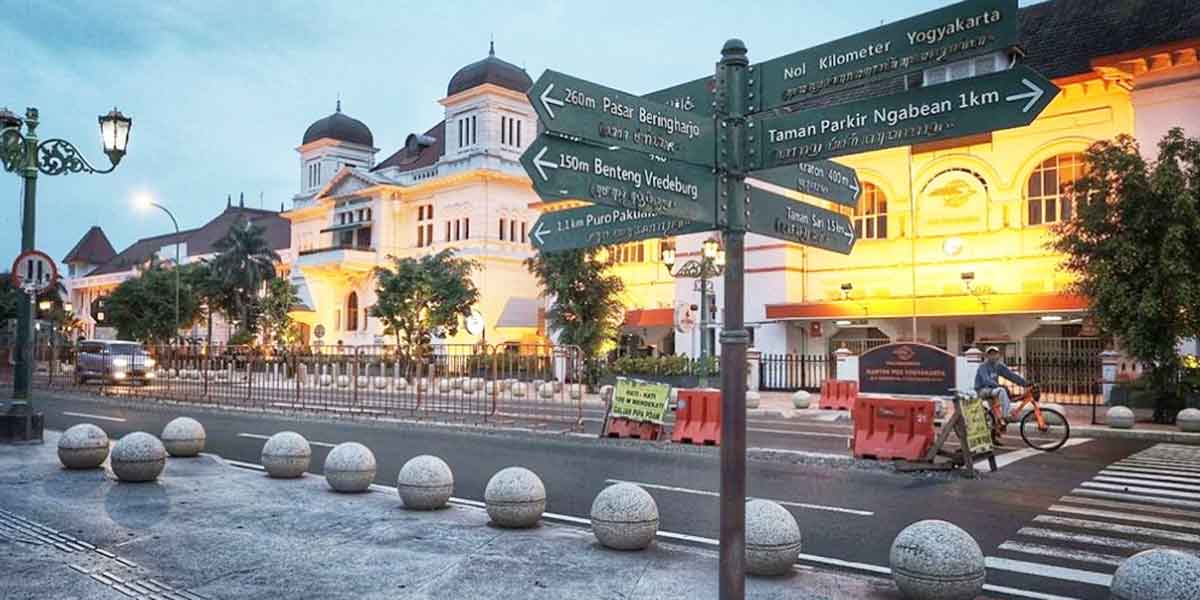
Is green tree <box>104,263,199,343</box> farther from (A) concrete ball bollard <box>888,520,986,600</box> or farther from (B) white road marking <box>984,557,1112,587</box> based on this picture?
(A) concrete ball bollard <box>888,520,986,600</box>

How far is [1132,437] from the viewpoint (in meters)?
17.7

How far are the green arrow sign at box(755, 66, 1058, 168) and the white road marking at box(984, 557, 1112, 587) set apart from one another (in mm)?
4361

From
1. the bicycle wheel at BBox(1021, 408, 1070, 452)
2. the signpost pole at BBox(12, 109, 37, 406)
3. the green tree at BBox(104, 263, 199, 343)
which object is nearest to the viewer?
the signpost pole at BBox(12, 109, 37, 406)

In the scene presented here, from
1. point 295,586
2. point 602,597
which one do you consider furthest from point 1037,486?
point 295,586

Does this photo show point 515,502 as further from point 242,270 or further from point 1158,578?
point 242,270

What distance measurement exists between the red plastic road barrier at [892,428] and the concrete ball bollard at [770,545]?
693cm

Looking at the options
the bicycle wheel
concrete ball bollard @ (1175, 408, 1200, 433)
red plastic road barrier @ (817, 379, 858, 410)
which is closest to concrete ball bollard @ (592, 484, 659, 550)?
the bicycle wheel

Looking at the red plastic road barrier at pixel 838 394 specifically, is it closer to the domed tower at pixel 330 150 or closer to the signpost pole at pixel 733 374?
the signpost pole at pixel 733 374

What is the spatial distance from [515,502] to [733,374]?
4.41 metres

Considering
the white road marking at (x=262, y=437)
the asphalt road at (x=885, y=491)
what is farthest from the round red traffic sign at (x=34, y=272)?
the white road marking at (x=262, y=437)

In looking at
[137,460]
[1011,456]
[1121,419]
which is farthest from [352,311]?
[1011,456]

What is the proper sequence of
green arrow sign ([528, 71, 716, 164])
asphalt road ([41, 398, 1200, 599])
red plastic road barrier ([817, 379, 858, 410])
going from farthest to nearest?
red plastic road barrier ([817, 379, 858, 410]) < asphalt road ([41, 398, 1200, 599]) < green arrow sign ([528, 71, 716, 164])

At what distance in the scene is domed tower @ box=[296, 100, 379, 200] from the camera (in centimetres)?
6544

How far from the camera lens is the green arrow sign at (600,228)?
4.68m
